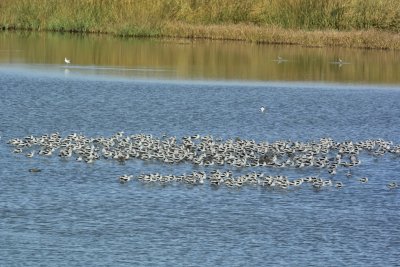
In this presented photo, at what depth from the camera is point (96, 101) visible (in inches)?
990

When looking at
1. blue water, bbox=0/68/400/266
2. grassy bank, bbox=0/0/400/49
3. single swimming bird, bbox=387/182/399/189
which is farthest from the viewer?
grassy bank, bbox=0/0/400/49

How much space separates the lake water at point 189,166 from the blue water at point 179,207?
0.08 ft

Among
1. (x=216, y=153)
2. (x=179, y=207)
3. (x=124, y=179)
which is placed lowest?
(x=179, y=207)

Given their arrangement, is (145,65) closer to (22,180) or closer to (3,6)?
(3,6)

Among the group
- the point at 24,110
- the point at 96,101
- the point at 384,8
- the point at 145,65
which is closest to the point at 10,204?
the point at 24,110

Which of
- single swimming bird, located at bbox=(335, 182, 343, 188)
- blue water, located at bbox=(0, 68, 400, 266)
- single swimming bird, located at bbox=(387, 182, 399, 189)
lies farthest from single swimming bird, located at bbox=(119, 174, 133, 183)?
single swimming bird, located at bbox=(387, 182, 399, 189)

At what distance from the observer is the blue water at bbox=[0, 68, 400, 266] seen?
12992mm

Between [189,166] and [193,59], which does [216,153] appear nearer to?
[189,166]

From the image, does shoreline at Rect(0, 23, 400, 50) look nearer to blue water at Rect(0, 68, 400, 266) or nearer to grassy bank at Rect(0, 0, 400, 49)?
grassy bank at Rect(0, 0, 400, 49)

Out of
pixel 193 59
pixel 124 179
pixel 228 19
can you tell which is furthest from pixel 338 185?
pixel 228 19

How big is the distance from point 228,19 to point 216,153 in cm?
2506

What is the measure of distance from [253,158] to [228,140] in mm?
1110

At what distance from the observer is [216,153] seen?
18188 millimetres

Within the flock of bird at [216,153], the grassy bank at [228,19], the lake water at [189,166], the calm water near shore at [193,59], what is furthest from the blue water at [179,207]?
the grassy bank at [228,19]
